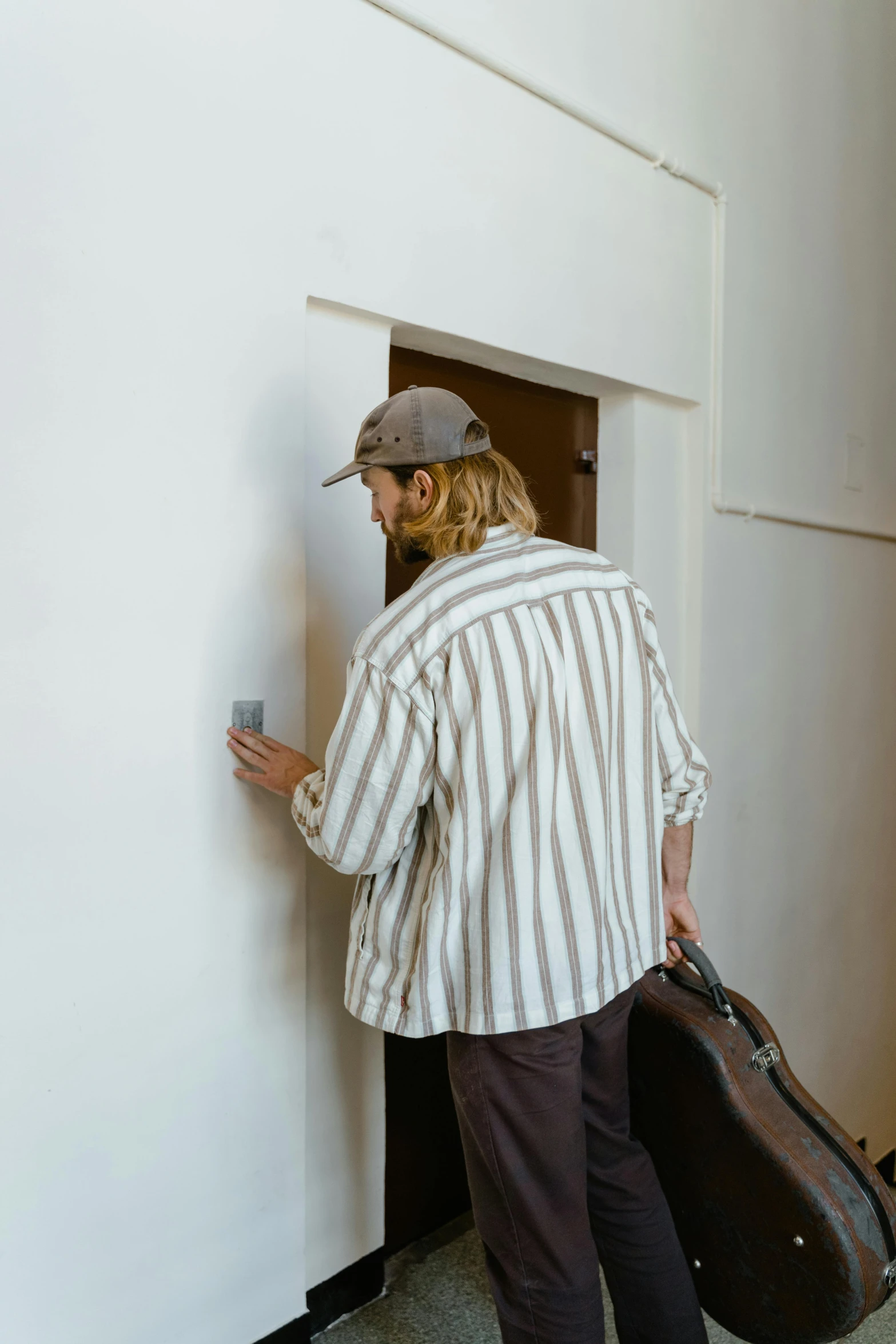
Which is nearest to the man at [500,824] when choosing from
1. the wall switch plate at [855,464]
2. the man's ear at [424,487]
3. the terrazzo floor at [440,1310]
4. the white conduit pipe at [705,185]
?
the man's ear at [424,487]

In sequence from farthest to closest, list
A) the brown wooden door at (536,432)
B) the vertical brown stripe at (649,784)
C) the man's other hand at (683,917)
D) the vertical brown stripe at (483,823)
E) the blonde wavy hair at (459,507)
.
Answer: the brown wooden door at (536,432), the man's other hand at (683,917), the vertical brown stripe at (649,784), the blonde wavy hair at (459,507), the vertical brown stripe at (483,823)

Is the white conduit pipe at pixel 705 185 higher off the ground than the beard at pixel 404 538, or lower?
higher

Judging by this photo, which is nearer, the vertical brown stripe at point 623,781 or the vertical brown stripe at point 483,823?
the vertical brown stripe at point 483,823

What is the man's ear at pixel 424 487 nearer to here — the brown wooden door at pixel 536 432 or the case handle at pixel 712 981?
the brown wooden door at pixel 536 432

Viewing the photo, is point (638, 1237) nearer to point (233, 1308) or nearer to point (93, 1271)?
point (233, 1308)

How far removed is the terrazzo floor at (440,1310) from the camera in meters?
2.04

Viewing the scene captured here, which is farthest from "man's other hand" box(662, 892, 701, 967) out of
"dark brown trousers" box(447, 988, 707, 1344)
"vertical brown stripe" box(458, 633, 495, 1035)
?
"vertical brown stripe" box(458, 633, 495, 1035)

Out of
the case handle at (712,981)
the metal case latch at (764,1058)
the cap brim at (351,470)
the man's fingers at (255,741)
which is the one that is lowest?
the metal case latch at (764,1058)

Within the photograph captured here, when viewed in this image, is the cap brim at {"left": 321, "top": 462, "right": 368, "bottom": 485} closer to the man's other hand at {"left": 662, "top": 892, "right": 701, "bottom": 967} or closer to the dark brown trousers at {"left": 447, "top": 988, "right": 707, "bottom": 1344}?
the dark brown trousers at {"left": 447, "top": 988, "right": 707, "bottom": 1344}

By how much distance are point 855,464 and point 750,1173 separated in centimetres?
238

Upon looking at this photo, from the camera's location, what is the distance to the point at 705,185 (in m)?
2.69

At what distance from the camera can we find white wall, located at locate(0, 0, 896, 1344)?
154cm

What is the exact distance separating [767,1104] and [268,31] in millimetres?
1952

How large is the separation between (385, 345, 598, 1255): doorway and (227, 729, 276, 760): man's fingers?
1.82ft
